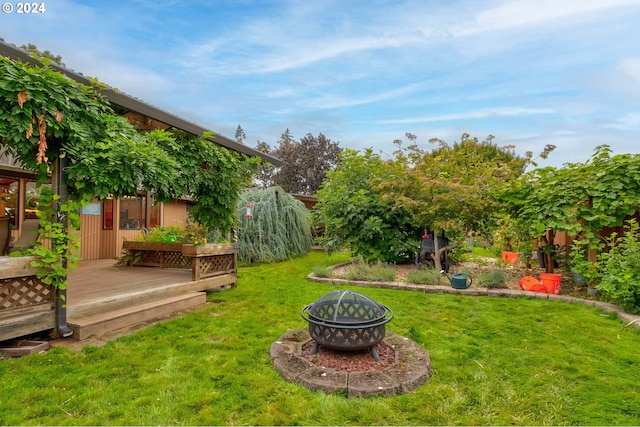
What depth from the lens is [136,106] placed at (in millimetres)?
3840

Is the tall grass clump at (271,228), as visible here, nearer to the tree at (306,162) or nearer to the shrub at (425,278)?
the shrub at (425,278)

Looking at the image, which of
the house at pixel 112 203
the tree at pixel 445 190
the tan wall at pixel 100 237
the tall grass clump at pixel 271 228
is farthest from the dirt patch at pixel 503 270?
the tan wall at pixel 100 237

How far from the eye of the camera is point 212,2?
559 cm

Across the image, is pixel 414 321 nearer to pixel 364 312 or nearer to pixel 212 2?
pixel 364 312

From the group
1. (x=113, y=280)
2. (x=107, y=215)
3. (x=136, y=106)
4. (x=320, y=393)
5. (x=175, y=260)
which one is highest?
(x=136, y=106)

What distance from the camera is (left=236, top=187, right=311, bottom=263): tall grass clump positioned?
945 cm

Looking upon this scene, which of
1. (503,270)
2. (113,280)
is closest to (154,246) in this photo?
(113,280)

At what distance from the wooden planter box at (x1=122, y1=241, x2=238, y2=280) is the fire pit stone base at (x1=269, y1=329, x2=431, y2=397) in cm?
282

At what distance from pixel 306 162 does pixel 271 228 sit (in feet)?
50.0

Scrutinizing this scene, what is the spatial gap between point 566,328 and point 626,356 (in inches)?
28.5

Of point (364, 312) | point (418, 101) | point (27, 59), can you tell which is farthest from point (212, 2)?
point (364, 312)

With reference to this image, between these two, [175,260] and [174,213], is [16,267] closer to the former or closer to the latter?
[175,260]

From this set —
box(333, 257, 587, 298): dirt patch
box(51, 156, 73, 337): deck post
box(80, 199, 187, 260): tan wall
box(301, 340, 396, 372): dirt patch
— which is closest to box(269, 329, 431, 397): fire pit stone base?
box(301, 340, 396, 372): dirt patch

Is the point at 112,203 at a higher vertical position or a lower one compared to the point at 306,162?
lower
